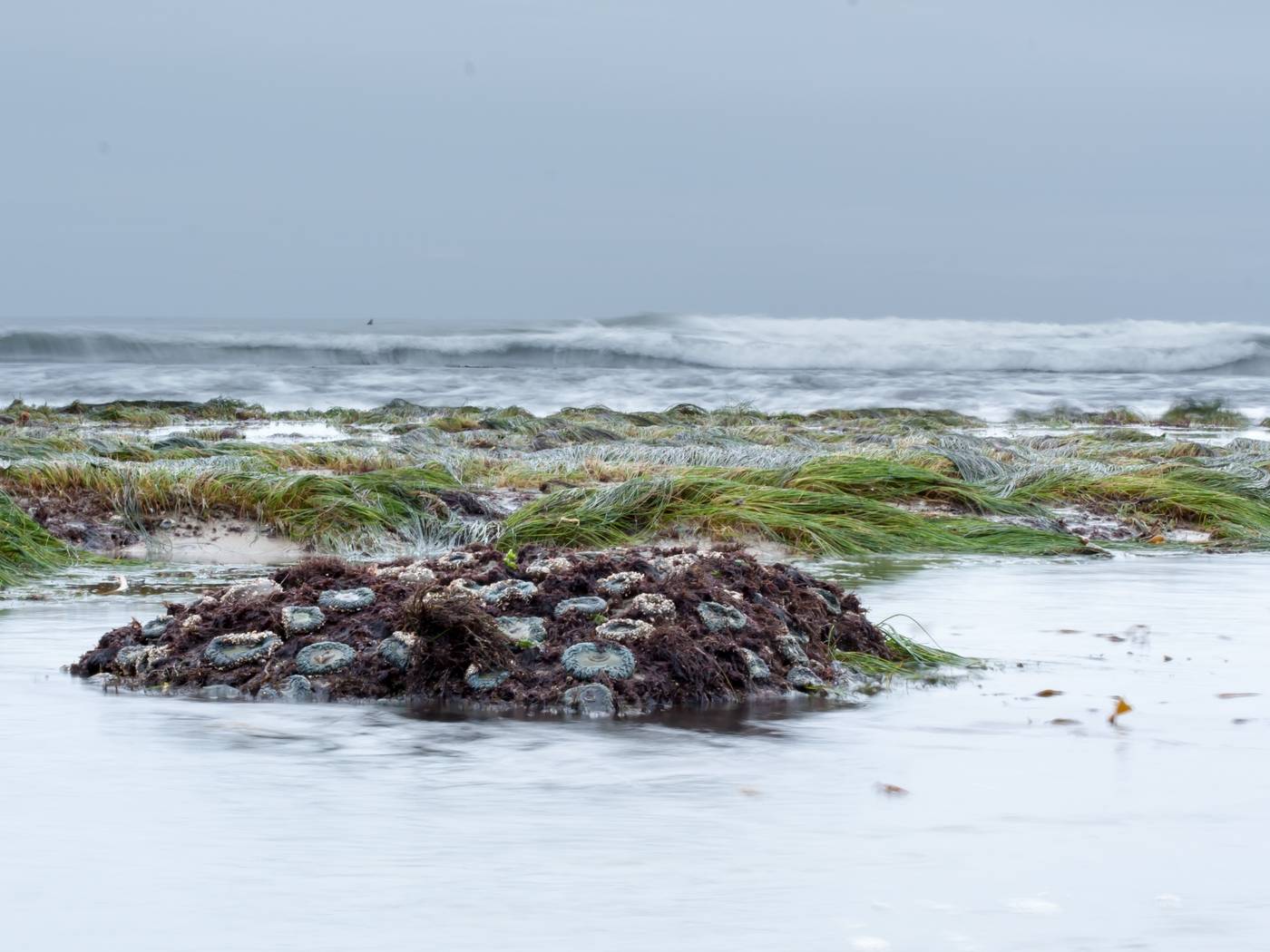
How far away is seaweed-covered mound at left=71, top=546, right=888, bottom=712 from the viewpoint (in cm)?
452

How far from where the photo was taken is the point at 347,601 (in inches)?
195

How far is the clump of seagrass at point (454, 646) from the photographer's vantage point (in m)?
4.54

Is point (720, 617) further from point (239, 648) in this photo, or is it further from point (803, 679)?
point (239, 648)

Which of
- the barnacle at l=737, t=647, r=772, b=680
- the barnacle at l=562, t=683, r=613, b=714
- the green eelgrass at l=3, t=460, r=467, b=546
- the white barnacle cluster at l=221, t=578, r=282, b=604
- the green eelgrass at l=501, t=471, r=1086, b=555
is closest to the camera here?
the barnacle at l=562, t=683, r=613, b=714

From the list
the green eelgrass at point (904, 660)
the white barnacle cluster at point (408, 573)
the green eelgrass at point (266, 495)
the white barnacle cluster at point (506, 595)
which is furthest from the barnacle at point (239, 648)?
the green eelgrass at point (266, 495)

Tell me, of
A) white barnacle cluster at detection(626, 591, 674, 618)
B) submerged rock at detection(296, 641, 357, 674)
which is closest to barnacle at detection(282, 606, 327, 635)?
submerged rock at detection(296, 641, 357, 674)

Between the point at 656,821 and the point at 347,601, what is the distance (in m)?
1.94

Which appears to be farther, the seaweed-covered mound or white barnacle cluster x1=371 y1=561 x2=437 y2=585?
white barnacle cluster x1=371 y1=561 x2=437 y2=585

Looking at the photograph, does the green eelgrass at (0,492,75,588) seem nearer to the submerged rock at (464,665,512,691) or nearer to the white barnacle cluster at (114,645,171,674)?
the white barnacle cluster at (114,645,171,674)

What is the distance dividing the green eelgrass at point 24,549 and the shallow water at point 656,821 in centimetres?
227

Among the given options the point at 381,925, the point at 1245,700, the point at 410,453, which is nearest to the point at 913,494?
the point at 410,453

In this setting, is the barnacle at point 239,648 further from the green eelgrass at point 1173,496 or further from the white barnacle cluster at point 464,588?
the green eelgrass at point 1173,496

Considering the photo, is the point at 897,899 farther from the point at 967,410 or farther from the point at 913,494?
the point at 967,410

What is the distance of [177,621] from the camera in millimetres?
4930
